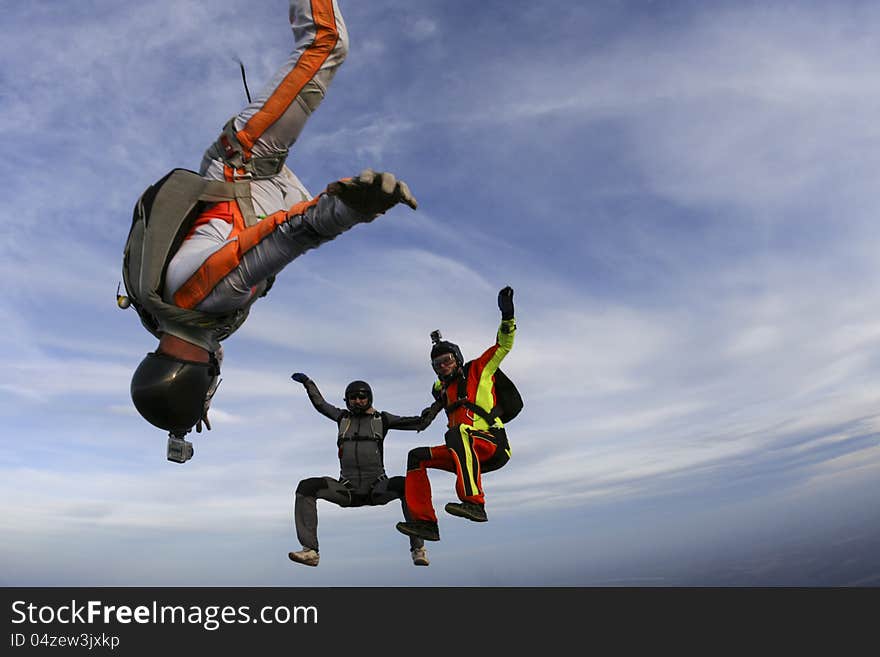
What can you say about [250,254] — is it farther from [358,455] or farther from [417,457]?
[358,455]

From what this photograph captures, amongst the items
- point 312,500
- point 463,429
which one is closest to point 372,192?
point 463,429

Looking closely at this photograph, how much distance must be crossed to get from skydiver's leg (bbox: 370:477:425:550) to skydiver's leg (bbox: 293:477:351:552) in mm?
209

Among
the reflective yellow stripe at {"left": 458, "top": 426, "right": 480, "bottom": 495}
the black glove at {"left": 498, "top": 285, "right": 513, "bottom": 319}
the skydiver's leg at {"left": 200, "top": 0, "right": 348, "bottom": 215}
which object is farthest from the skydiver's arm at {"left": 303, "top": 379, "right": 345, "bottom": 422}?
the skydiver's leg at {"left": 200, "top": 0, "right": 348, "bottom": 215}

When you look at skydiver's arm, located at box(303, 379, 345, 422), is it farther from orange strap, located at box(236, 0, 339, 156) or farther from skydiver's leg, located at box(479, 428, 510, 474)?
orange strap, located at box(236, 0, 339, 156)

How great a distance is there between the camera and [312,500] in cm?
520

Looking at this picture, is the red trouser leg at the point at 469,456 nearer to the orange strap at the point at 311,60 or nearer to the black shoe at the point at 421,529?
the black shoe at the point at 421,529

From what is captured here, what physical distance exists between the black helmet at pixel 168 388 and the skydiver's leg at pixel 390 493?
184 centimetres

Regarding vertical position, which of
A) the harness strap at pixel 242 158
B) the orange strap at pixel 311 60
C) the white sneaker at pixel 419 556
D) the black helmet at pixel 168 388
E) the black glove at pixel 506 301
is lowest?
the white sneaker at pixel 419 556

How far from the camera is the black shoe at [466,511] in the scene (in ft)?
12.8

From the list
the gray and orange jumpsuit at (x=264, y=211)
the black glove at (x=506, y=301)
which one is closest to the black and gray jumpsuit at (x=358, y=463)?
the black glove at (x=506, y=301)

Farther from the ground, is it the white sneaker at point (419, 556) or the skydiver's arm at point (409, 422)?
the skydiver's arm at point (409, 422)

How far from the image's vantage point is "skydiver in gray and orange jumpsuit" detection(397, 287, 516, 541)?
13.9ft
